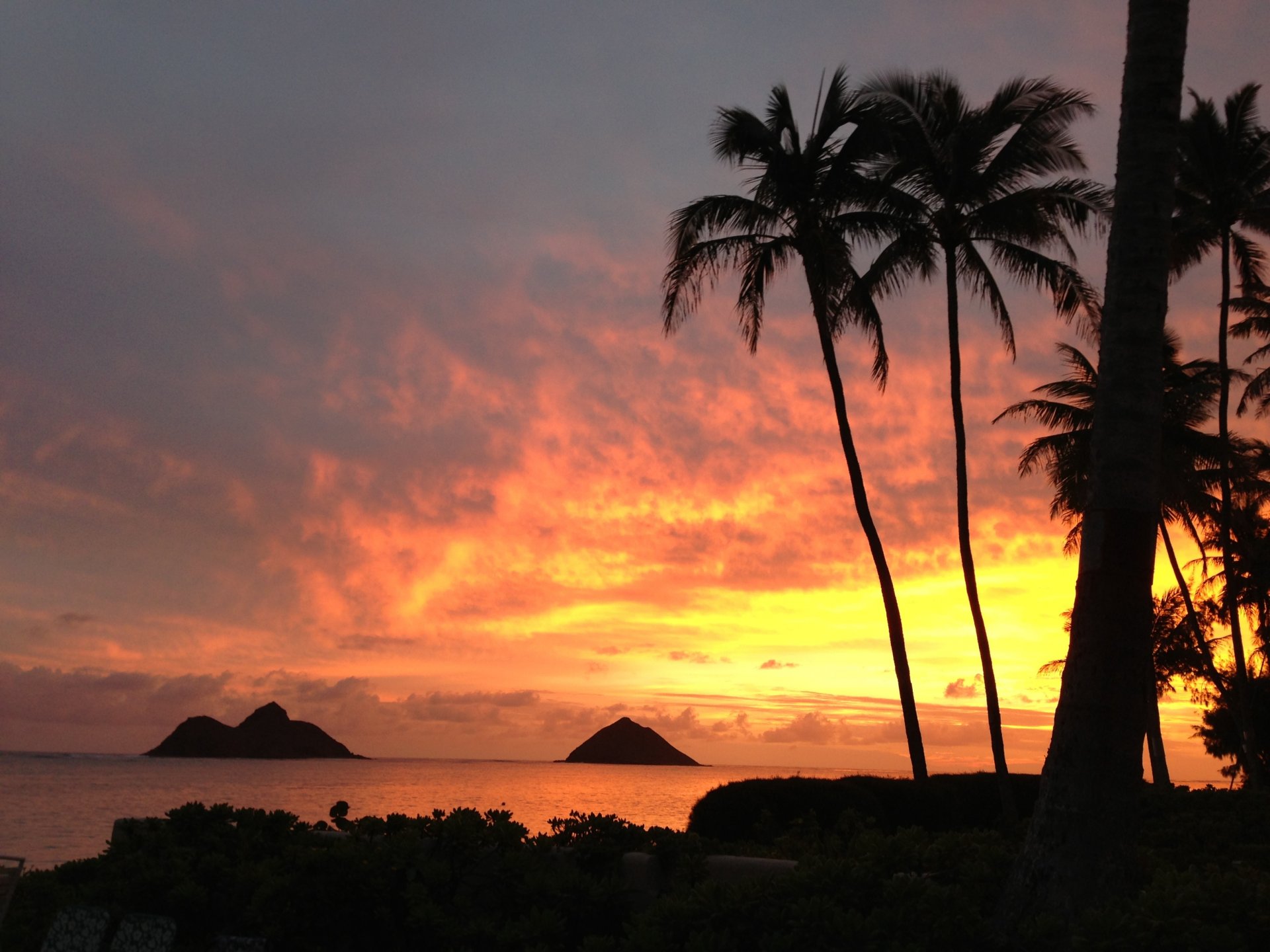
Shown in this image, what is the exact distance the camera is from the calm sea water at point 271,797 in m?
34.4

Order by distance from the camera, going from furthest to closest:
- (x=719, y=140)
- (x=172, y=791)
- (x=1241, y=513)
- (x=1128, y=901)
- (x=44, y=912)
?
1. (x=172, y=791)
2. (x=1241, y=513)
3. (x=719, y=140)
4. (x=44, y=912)
5. (x=1128, y=901)

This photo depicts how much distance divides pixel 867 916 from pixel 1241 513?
3607 centimetres

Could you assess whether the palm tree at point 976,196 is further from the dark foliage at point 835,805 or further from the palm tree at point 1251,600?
the palm tree at point 1251,600

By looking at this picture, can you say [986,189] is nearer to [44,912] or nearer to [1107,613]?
[1107,613]

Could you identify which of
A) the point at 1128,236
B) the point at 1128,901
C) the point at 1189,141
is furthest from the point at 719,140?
the point at 1128,901

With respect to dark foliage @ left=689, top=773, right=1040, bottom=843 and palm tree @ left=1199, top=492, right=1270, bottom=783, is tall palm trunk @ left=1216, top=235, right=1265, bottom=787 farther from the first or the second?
dark foliage @ left=689, top=773, right=1040, bottom=843

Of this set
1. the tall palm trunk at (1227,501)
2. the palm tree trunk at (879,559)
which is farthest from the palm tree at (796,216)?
the tall palm trunk at (1227,501)

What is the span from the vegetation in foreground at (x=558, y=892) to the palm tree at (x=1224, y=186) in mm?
20474

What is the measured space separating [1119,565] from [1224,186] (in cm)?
2189

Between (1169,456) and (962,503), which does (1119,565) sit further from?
(1169,456)

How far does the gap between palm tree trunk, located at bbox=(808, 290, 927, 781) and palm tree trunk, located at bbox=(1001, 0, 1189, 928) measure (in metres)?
11.6

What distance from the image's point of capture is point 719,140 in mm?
18953

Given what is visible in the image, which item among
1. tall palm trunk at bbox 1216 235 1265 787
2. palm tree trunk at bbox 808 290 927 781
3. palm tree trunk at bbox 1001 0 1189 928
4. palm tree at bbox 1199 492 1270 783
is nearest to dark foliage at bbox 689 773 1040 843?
palm tree trunk at bbox 808 290 927 781

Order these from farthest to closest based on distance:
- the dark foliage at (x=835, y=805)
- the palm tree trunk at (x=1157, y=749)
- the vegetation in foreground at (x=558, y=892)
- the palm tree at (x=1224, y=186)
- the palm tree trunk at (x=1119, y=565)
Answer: the palm tree trunk at (x=1157, y=749)
the palm tree at (x=1224, y=186)
the dark foliage at (x=835, y=805)
the palm tree trunk at (x=1119, y=565)
the vegetation in foreground at (x=558, y=892)
